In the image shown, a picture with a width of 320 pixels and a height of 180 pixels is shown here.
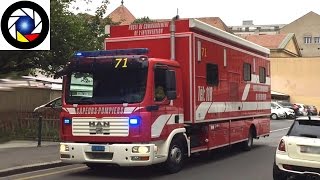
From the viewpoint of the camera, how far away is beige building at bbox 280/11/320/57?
98.9 metres

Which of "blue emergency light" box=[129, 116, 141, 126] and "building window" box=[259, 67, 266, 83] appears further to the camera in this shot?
"building window" box=[259, 67, 266, 83]

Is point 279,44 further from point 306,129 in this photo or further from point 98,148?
point 98,148

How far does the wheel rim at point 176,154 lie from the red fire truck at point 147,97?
2 cm

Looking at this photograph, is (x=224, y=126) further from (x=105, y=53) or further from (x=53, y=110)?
(x=53, y=110)

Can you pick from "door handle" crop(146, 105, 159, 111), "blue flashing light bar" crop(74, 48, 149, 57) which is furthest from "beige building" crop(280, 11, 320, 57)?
"door handle" crop(146, 105, 159, 111)

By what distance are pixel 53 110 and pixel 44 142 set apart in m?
3.09

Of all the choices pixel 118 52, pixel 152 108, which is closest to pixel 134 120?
pixel 152 108

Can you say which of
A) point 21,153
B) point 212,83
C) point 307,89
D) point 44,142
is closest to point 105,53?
point 212,83

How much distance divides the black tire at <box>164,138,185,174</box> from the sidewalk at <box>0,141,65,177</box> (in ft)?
9.83

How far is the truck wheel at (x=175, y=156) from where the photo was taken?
37.3ft

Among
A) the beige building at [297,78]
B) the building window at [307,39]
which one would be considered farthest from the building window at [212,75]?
the building window at [307,39]

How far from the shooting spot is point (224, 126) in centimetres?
1448

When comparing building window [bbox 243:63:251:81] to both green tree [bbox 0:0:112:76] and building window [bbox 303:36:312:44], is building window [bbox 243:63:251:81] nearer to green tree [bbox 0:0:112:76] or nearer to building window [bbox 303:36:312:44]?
green tree [bbox 0:0:112:76]

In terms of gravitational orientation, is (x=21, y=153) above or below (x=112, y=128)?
below
